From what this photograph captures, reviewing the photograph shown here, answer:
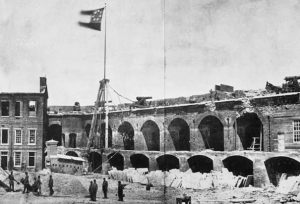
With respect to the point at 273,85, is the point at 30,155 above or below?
below

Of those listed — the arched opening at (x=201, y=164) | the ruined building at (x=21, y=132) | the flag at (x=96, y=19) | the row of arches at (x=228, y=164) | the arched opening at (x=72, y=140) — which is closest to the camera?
the row of arches at (x=228, y=164)

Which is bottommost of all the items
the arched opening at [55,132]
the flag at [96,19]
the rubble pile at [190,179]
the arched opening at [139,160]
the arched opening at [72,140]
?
the rubble pile at [190,179]

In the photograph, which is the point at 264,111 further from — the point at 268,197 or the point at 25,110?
the point at 25,110

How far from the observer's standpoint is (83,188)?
27062 millimetres

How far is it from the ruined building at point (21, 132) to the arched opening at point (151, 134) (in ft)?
36.1

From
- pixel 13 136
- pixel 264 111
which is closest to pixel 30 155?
pixel 13 136

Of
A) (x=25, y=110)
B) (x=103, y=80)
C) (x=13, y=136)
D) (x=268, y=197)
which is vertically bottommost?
(x=268, y=197)

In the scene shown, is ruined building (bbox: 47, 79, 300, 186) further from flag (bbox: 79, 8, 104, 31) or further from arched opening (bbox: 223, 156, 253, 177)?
flag (bbox: 79, 8, 104, 31)

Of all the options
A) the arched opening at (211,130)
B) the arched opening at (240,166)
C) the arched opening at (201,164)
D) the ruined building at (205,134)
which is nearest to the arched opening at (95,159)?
the ruined building at (205,134)

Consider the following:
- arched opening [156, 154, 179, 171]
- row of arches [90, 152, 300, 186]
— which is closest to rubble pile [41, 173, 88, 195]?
row of arches [90, 152, 300, 186]

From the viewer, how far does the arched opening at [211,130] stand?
36844mm

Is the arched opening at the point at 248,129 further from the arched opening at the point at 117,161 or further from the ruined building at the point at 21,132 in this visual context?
the ruined building at the point at 21,132

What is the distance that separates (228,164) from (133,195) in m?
10.4

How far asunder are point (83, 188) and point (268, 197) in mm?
12720
